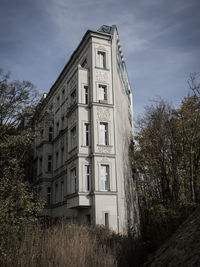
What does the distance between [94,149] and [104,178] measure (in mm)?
2316

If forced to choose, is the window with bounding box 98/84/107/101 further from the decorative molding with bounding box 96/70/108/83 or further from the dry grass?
the dry grass

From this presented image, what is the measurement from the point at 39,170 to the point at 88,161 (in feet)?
40.9

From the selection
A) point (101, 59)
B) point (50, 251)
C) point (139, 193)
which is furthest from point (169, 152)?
point (50, 251)

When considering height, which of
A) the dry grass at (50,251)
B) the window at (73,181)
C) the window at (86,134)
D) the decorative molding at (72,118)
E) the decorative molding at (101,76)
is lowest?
the dry grass at (50,251)

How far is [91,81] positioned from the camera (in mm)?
23609

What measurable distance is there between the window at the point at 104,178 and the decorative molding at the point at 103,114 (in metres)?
3.88

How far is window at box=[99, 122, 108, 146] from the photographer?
72.8 ft

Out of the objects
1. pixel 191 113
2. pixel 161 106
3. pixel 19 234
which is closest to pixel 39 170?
pixel 161 106

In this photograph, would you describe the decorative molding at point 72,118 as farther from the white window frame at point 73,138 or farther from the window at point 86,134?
the window at point 86,134

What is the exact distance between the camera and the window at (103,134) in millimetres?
22202

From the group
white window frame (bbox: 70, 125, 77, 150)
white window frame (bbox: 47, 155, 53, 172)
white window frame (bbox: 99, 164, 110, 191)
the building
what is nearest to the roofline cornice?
the building

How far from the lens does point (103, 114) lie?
22719 mm

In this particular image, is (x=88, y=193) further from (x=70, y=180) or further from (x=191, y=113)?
(x=191, y=113)

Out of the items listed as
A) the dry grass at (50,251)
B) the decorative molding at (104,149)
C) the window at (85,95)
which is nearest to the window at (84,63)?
the window at (85,95)
